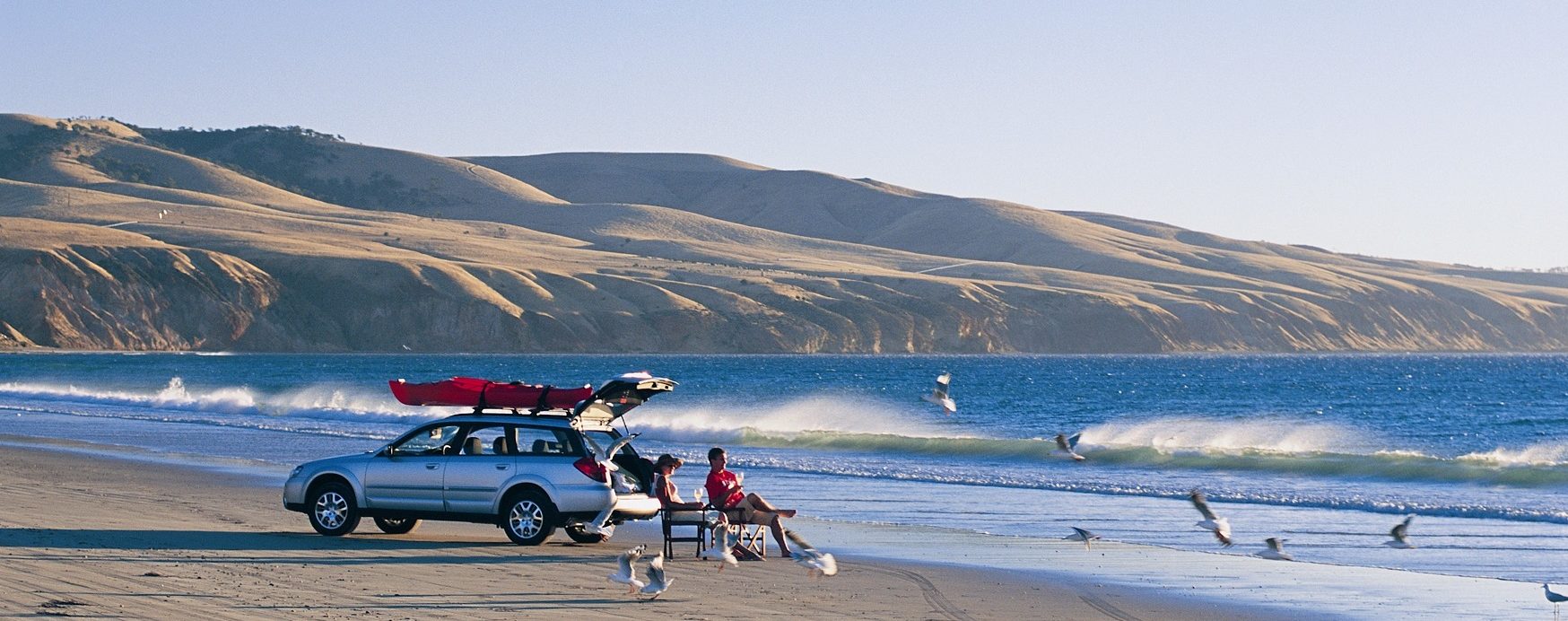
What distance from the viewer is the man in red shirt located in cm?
1675

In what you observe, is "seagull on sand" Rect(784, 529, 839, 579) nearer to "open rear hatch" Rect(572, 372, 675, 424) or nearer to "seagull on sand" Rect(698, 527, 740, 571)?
"seagull on sand" Rect(698, 527, 740, 571)

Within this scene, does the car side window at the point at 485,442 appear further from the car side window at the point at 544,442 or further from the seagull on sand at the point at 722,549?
the seagull on sand at the point at 722,549

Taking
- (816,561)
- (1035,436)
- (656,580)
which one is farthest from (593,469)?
(1035,436)

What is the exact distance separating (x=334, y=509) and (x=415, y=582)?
3.78 m

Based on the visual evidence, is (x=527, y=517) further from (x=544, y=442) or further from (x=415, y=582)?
(x=415, y=582)

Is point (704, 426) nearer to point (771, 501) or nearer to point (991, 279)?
point (771, 501)

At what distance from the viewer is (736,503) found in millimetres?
17031

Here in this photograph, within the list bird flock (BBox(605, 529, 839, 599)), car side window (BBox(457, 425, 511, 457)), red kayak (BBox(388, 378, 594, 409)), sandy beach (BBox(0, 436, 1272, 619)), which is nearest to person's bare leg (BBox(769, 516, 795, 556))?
sandy beach (BBox(0, 436, 1272, 619))

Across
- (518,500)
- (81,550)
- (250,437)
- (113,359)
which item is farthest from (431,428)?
(113,359)

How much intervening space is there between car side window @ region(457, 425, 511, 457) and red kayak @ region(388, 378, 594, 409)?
276mm

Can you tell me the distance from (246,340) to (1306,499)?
112 m

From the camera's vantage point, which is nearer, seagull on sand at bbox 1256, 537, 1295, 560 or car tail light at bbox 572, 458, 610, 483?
seagull on sand at bbox 1256, 537, 1295, 560

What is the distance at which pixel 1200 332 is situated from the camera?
16700 cm

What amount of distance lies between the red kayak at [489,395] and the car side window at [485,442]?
0.28 metres
